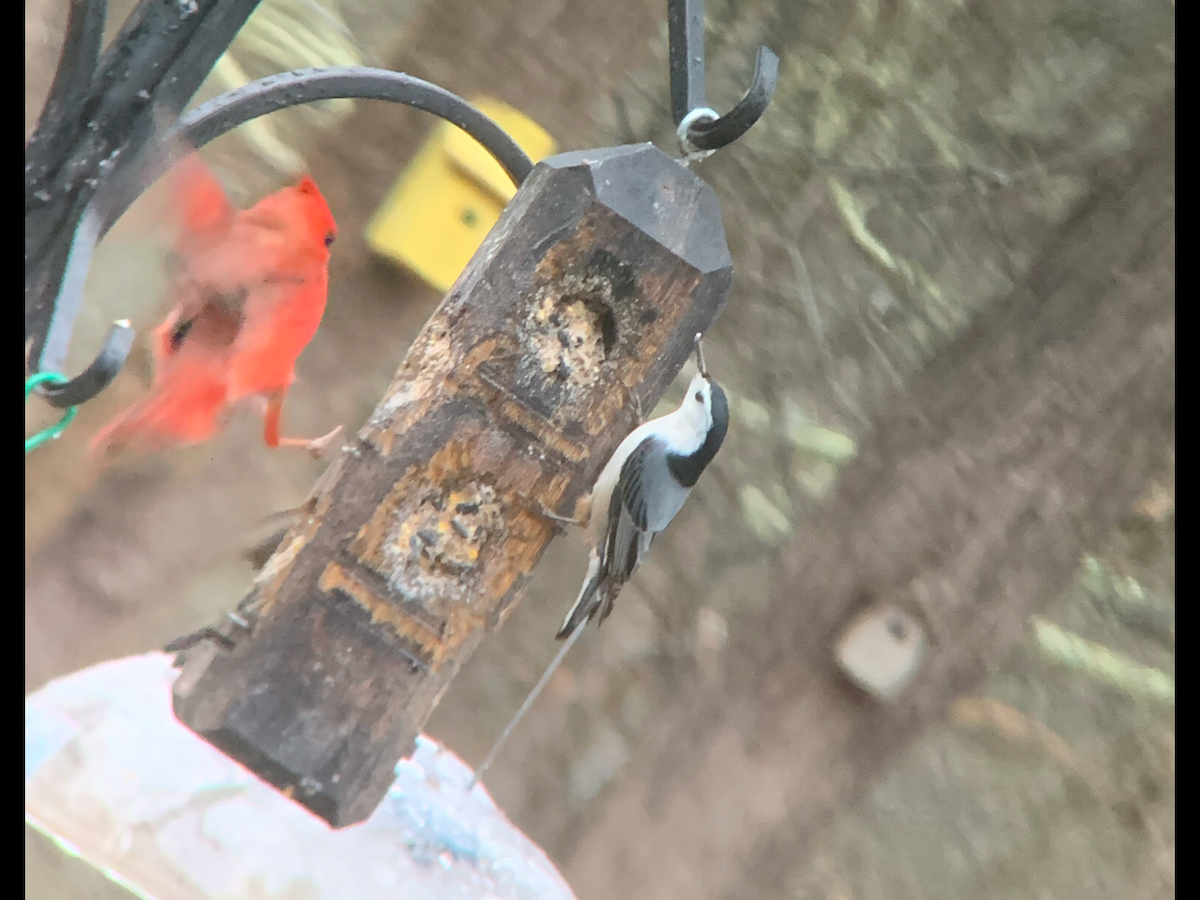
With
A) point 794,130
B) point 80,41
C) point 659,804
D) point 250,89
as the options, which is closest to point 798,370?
point 794,130

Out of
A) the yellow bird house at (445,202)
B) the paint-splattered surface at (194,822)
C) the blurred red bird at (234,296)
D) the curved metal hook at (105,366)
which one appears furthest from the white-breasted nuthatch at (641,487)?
the yellow bird house at (445,202)

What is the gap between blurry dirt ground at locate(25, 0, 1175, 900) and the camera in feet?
7.64

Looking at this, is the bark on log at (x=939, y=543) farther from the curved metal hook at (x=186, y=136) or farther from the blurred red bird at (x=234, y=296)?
the curved metal hook at (x=186, y=136)

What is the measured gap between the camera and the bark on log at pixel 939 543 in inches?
89.4

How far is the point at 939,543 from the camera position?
2.35 metres

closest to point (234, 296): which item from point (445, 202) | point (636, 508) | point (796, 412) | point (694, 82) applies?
point (445, 202)

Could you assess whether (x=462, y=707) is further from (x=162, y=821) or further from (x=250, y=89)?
(x=250, y=89)

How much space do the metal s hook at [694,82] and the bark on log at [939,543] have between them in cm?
157

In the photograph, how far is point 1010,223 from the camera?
95.3 inches

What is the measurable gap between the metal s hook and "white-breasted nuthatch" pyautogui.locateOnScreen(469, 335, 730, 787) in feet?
1.35

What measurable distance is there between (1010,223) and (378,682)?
218 centimetres

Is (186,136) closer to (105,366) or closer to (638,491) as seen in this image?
(105,366)

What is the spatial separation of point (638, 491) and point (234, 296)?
0.86 m

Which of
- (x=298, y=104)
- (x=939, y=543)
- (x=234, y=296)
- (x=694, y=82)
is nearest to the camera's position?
(x=298, y=104)
